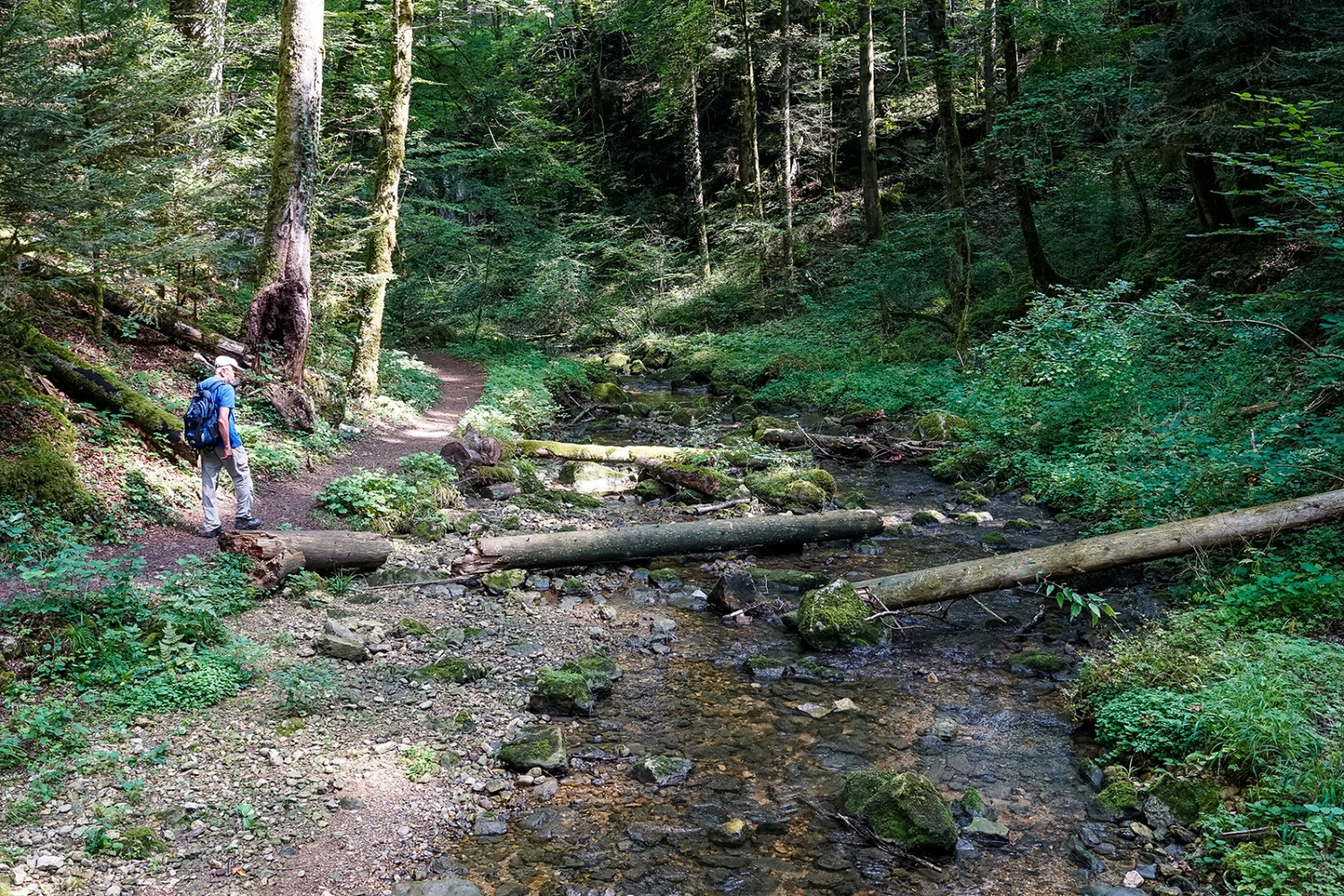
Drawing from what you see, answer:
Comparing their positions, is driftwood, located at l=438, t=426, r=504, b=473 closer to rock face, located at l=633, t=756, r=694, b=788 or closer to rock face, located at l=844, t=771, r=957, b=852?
rock face, located at l=633, t=756, r=694, b=788

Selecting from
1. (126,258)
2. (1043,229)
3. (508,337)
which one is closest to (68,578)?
(126,258)

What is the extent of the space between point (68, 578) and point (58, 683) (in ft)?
3.50

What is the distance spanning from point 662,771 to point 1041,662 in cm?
388

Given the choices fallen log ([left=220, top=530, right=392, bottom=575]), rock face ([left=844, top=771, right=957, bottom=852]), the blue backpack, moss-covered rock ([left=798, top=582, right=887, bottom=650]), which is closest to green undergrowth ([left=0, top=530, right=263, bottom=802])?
fallen log ([left=220, top=530, right=392, bottom=575])

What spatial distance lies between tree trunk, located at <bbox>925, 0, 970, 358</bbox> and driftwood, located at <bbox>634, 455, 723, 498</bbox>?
29.1 ft

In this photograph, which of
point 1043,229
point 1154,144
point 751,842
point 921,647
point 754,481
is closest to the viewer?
point 751,842

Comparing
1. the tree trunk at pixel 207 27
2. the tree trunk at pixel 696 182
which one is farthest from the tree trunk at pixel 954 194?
the tree trunk at pixel 207 27

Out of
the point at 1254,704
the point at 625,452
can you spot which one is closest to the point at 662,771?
the point at 1254,704

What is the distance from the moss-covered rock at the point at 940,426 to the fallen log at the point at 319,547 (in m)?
10.7

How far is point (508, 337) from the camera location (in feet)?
87.4

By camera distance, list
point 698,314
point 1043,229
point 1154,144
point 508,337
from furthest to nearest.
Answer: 1. point 698,314
2. point 508,337
3. point 1043,229
4. point 1154,144

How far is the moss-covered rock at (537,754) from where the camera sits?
539 centimetres

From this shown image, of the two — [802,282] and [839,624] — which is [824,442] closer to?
[839,624]

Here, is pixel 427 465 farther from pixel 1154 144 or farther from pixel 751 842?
pixel 1154 144
